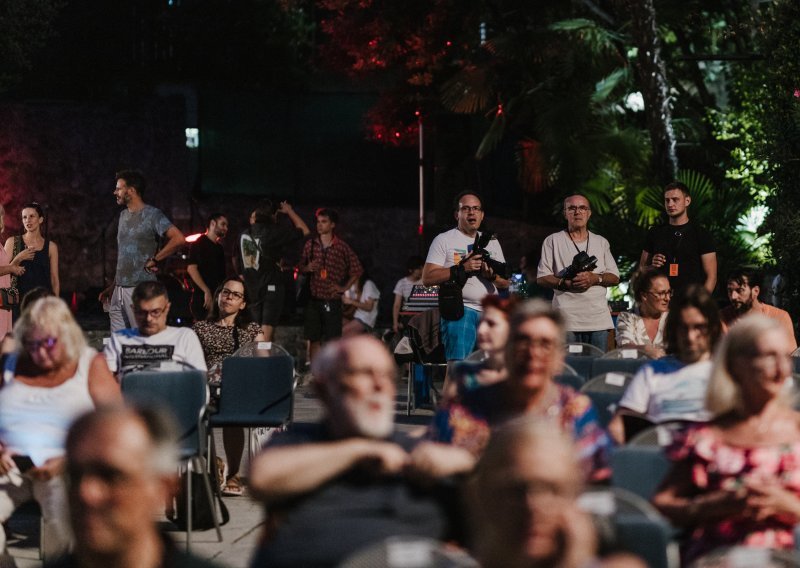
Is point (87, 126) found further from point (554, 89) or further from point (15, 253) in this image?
point (15, 253)

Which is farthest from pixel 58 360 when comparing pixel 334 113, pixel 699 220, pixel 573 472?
pixel 334 113

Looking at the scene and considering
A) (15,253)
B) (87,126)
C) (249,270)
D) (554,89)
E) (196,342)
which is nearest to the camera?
(196,342)

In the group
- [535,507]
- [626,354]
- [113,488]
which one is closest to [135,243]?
[626,354]

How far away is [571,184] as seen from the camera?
15609 mm

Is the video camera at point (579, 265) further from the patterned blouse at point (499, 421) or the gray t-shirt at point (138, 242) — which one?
the patterned blouse at point (499, 421)

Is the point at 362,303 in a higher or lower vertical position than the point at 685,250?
lower

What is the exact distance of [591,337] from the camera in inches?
384

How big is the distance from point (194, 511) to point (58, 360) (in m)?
1.62

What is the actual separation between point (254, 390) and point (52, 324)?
2.65m

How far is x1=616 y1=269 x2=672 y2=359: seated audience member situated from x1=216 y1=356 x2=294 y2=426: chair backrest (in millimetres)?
2136

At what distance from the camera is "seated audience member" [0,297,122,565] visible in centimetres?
603

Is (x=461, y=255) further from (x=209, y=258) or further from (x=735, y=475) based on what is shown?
(x=735, y=475)

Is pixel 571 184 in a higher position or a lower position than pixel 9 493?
higher

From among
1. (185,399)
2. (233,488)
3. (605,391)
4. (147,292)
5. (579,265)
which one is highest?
(579,265)
